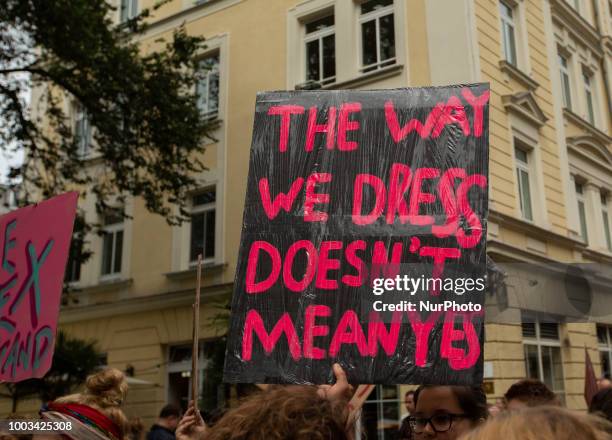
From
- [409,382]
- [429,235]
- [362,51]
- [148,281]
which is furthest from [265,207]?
[148,281]

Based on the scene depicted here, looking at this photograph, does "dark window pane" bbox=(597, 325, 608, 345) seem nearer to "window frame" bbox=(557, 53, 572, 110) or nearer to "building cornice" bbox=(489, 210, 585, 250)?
"building cornice" bbox=(489, 210, 585, 250)

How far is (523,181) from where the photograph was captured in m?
13.4

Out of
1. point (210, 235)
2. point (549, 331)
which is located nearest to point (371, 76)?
point (210, 235)

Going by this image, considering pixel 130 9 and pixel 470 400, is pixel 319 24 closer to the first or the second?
pixel 130 9

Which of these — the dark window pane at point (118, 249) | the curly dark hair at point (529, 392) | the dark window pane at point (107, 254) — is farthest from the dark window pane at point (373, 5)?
the curly dark hair at point (529, 392)

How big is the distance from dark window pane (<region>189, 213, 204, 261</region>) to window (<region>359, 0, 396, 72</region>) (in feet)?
15.1

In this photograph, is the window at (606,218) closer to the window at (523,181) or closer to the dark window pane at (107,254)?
A: the window at (523,181)

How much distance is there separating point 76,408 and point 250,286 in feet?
3.34

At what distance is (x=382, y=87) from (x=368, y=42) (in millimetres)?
1332

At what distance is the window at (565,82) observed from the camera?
15944 mm

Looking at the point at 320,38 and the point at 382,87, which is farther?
the point at 320,38

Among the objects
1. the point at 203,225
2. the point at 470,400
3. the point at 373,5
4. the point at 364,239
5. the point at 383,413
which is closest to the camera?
the point at 470,400

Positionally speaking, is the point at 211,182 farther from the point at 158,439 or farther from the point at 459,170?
the point at 459,170

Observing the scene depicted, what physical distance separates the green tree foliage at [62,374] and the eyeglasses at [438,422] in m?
9.85
